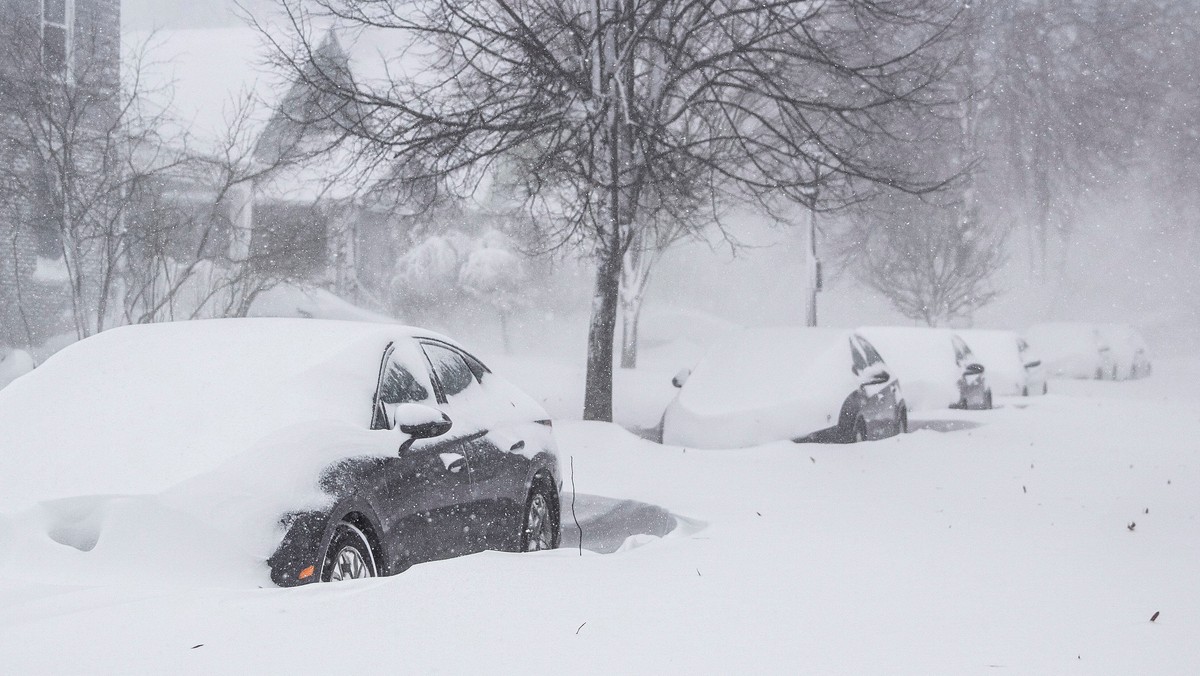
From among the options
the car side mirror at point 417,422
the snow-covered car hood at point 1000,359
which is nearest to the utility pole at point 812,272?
the snow-covered car hood at point 1000,359

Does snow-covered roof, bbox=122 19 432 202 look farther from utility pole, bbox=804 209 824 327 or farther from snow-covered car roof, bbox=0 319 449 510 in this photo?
snow-covered car roof, bbox=0 319 449 510

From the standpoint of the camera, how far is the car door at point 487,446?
5.66 metres

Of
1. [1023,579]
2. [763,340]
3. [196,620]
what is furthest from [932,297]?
[196,620]

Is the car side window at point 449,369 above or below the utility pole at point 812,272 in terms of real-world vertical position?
below

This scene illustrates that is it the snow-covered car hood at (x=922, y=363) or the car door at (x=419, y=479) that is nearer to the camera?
the car door at (x=419, y=479)

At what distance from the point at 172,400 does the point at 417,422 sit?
1.00 meters

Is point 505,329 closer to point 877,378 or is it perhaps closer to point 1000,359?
point 1000,359

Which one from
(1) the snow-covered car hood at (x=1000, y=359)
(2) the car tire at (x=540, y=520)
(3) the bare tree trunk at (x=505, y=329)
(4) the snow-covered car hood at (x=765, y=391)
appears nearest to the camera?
(2) the car tire at (x=540, y=520)

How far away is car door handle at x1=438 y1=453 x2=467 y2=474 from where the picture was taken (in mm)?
5301

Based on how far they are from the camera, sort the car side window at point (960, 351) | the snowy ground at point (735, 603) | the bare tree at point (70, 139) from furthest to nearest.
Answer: the car side window at point (960, 351) → the bare tree at point (70, 139) → the snowy ground at point (735, 603)

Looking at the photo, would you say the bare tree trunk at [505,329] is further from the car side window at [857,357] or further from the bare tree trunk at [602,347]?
the car side window at [857,357]

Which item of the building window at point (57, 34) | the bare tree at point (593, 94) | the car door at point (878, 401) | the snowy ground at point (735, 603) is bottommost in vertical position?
the snowy ground at point (735, 603)

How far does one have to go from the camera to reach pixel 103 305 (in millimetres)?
17172

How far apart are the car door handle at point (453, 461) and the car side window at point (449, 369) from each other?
414 millimetres
